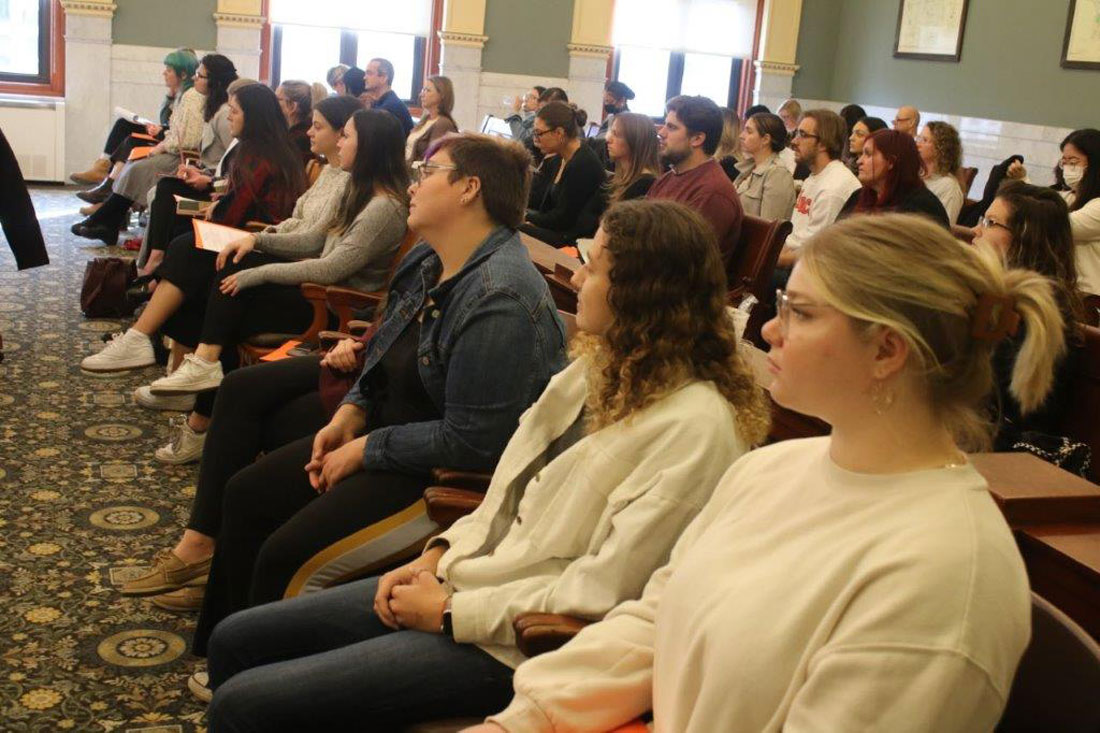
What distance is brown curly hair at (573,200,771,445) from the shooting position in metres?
1.87

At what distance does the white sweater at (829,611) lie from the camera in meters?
1.17

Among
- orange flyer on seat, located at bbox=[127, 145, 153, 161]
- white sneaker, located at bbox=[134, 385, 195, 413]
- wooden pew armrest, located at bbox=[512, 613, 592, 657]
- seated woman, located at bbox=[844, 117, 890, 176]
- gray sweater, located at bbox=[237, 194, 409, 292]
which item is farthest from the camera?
orange flyer on seat, located at bbox=[127, 145, 153, 161]

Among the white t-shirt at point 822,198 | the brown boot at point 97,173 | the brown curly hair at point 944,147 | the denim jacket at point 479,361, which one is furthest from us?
the brown boot at point 97,173

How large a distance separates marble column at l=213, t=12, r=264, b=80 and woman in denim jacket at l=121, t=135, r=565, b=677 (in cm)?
864

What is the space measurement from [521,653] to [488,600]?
94 mm

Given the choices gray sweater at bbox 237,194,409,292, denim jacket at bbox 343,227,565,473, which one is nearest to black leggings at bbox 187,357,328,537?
denim jacket at bbox 343,227,565,473

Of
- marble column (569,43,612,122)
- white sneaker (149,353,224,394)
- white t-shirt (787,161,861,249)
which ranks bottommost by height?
white sneaker (149,353,224,394)

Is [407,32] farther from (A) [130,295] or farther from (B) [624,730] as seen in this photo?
(B) [624,730]

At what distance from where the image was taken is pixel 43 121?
10.4 metres

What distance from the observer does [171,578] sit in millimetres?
3062

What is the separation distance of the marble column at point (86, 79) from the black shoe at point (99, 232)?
2.95 m

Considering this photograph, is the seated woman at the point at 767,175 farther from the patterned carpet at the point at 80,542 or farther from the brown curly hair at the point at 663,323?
the brown curly hair at the point at 663,323

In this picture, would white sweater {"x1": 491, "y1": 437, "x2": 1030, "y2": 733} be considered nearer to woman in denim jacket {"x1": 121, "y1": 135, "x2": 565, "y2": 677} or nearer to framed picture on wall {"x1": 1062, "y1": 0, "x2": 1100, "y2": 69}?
woman in denim jacket {"x1": 121, "y1": 135, "x2": 565, "y2": 677}

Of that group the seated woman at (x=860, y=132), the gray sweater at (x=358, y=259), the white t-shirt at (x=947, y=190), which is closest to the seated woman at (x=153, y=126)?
the gray sweater at (x=358, y=259)
